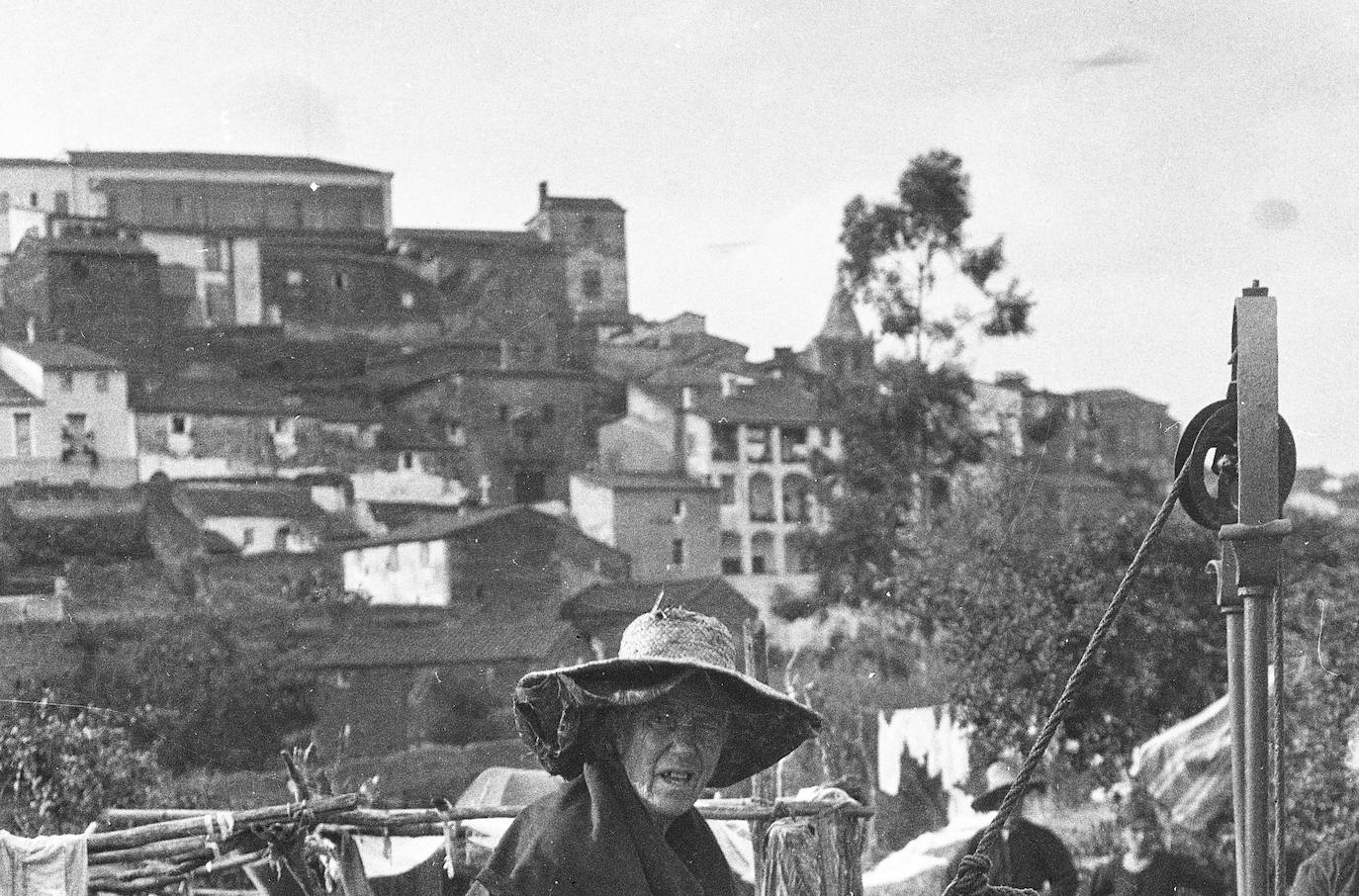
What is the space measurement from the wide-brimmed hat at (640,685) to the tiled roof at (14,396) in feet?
118

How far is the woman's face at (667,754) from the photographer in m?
2.65

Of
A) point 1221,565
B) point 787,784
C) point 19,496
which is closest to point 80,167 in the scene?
point 19,496

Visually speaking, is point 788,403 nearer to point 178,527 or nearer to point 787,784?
point 178,527

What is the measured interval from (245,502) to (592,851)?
3629cm

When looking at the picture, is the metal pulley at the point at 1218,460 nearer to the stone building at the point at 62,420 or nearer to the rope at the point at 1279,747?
the rope at the point at 1279,747

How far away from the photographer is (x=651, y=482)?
41969 mm

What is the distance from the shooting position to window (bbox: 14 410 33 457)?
35.8 metres

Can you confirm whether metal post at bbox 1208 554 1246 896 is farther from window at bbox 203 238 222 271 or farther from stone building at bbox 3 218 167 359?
window at bbox 203 238 222 271

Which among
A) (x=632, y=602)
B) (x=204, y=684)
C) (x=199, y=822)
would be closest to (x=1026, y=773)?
(x=199, y=822)

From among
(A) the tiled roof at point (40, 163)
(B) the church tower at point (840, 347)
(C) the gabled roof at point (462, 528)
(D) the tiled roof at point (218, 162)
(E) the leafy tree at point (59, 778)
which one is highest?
(D) the tiled roof at point (218, 162)

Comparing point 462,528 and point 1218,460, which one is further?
point 462,528

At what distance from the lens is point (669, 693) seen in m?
2.68

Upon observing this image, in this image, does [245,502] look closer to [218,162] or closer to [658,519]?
[658,519]

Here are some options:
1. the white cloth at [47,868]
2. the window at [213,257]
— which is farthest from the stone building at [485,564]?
the white cloth at [47,868]
